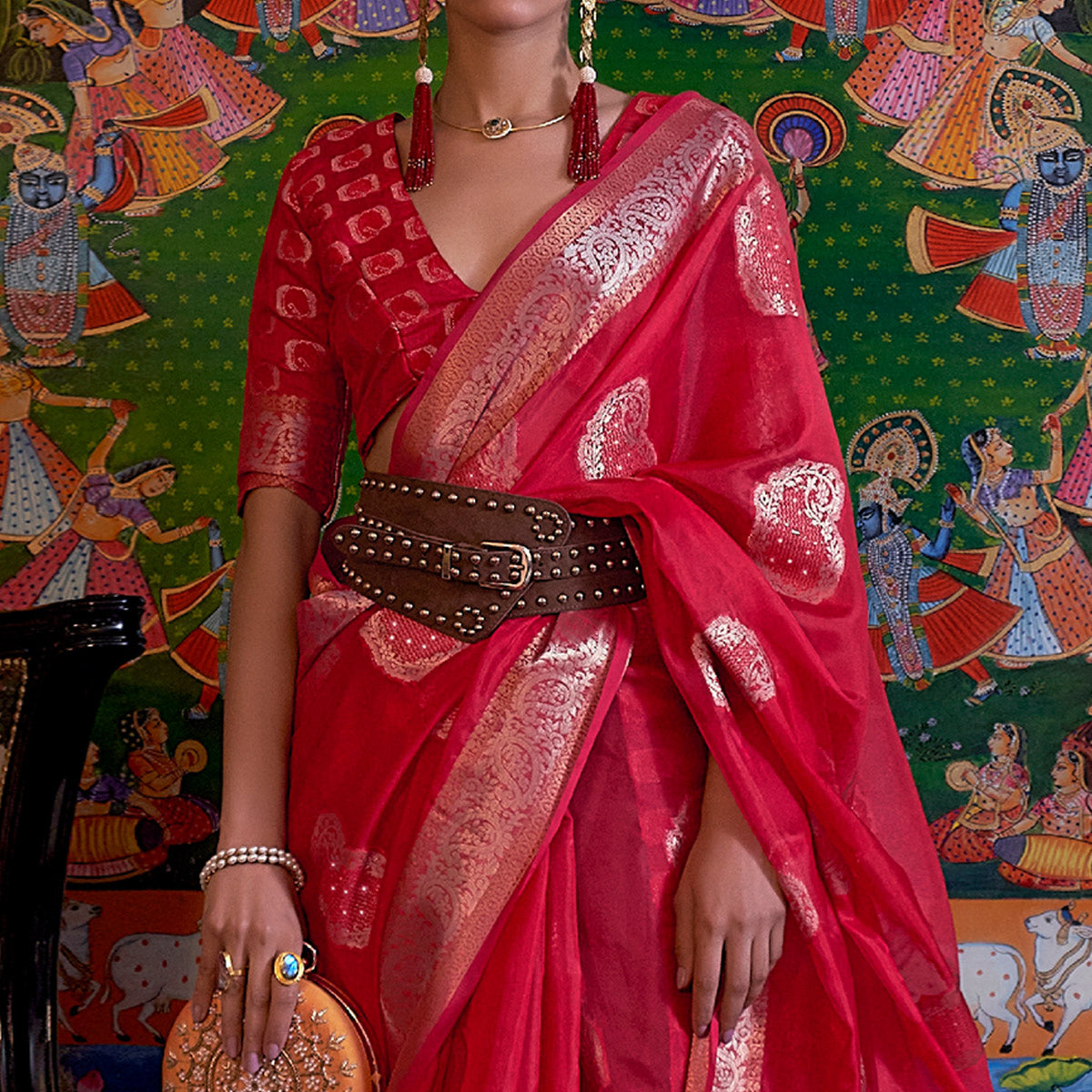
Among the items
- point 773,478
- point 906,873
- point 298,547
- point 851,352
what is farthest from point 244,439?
point 851,352

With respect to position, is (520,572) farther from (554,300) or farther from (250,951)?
(250,951)

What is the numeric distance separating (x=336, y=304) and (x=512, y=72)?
274mm

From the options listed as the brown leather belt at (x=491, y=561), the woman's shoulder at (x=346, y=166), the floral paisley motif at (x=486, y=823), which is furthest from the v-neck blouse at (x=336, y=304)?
the floral paisley motif at (x=486, y=823)

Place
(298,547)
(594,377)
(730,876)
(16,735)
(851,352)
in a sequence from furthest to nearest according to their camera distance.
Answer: (851,352), (16,735), (298,547), (594,377), (730,876)

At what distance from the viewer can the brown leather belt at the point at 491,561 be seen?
96 cm

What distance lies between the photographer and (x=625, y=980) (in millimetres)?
897

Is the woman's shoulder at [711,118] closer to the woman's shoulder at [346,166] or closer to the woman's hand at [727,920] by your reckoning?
the woman's shoulder at [346,166]

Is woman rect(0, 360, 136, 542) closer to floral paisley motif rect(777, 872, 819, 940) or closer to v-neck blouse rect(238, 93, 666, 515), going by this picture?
v-neck blouse rect(238, 93, 666, 515)

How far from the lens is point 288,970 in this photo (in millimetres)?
951

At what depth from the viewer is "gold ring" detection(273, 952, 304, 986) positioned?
950 millimetres

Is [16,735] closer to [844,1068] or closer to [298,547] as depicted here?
[298,547]

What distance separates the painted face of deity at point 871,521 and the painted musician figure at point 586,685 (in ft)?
2.51

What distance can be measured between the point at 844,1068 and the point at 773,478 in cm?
43

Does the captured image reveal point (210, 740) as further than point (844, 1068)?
Yes
